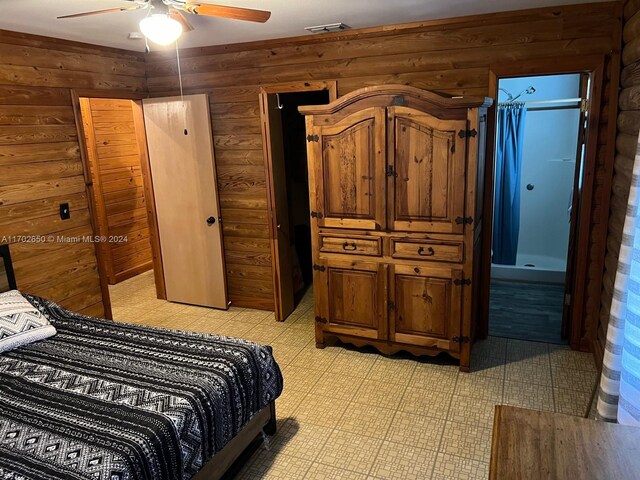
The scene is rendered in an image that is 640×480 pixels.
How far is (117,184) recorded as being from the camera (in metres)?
5.46

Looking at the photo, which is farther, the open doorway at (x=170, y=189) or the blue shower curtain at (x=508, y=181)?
the blue shower curtain at (x=508, y=181)

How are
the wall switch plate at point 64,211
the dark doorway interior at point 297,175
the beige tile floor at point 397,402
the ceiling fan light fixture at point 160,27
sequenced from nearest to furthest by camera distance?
the ceiling fan light fixture at point 160,27 → the beige tile floor at point 397,402 → the wall switch plate at point 64,211 → the dark doorway interior at point 297,175

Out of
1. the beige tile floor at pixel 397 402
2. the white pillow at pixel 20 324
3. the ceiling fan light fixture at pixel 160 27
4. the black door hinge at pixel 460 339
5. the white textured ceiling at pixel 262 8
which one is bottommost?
the beige tile floor at pixel 397 402

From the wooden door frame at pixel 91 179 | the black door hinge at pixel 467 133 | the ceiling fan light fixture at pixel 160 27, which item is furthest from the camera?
the wooden door frame at pixel 91 179

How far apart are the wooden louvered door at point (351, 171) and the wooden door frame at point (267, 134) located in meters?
0.63

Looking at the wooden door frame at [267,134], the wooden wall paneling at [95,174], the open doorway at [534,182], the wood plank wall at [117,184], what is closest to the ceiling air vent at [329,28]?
the wooden door frame at [267,134]

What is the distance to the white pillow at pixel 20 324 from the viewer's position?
8.60 feet

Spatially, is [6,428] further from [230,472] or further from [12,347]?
[230,472]

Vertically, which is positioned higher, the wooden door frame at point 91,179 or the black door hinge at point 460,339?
the wooden door frame at point 91,179

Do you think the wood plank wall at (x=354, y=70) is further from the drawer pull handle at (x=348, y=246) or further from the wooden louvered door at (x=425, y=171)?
the drawer pull handle at (x=348, y=246)

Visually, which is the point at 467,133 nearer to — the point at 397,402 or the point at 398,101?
the point at 398,101

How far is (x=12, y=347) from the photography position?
8.58ft

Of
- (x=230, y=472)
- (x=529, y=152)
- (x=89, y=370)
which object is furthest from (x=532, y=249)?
(x=89, y=370)

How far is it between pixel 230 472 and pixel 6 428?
1.02 metres
